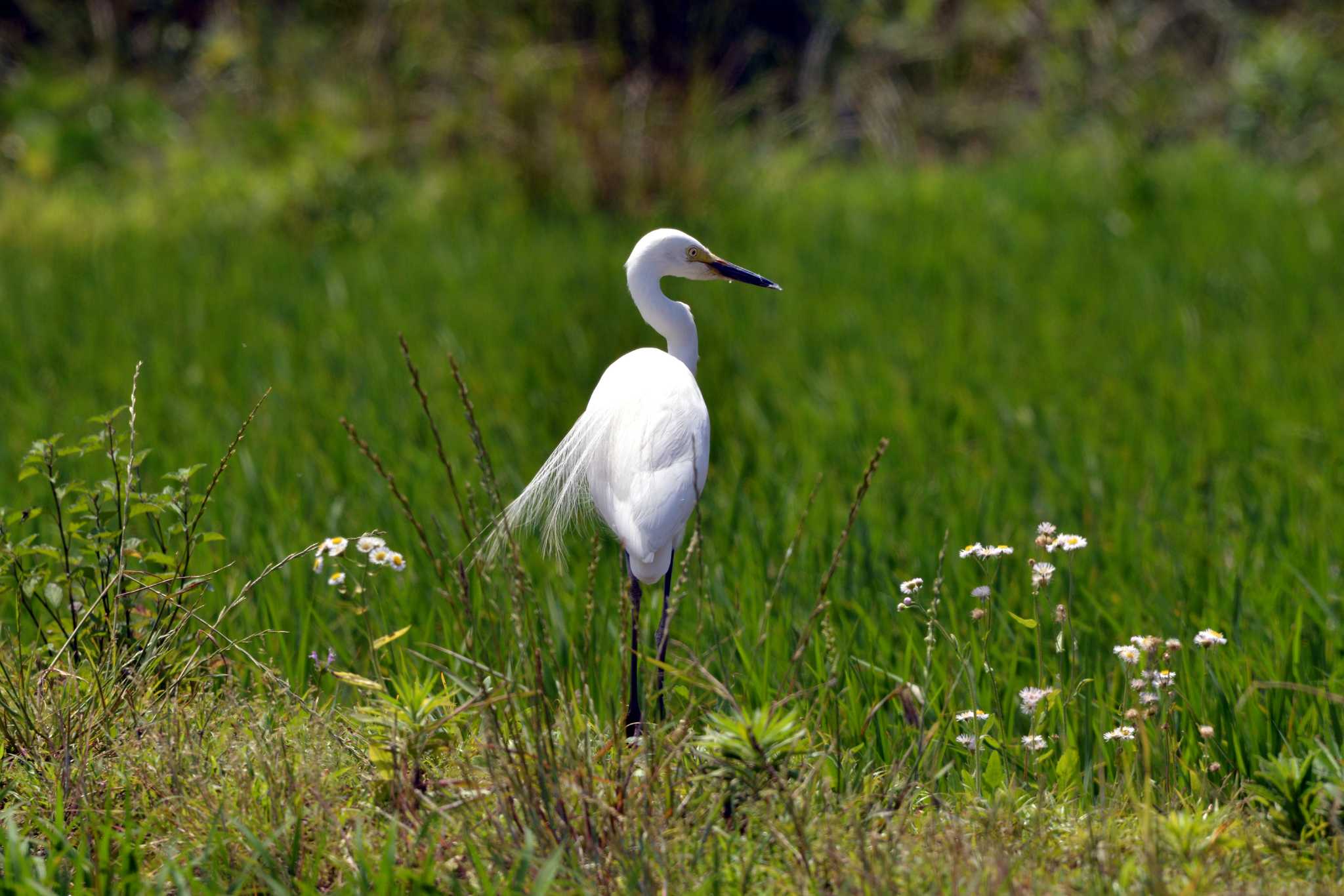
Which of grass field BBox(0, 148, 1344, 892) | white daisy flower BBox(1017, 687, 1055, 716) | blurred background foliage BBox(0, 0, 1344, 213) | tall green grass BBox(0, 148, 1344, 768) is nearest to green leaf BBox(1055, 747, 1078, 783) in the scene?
grass field BBox(0, 148, 1344, 892)

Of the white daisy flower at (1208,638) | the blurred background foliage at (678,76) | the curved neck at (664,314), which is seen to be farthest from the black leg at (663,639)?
the blurred background foliage at (678,76)

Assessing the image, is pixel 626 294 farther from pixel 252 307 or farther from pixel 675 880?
pixel 675 880

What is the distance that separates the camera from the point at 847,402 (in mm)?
4680

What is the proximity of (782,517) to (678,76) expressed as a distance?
8.80m

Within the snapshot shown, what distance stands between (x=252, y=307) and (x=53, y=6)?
9.14m

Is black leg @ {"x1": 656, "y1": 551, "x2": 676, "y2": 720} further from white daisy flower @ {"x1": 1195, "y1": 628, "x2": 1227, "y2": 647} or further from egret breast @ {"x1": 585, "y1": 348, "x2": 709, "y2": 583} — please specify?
white daisy flower @ {"x1": 1195, "y1": 628, "x2": 1227, "y2": 647}

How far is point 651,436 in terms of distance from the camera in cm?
207

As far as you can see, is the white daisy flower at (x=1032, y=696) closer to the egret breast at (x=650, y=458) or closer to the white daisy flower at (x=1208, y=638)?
the white daisy flower at (x=1208, y=638)

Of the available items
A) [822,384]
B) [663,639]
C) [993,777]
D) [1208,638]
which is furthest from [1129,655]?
[822,384]

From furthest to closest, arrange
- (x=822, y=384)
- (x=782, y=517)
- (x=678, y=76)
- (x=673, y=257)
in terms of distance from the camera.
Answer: (x=678, y=76) < (x=822, y=384) < (x=782, y=517) < (x=673, y=257)

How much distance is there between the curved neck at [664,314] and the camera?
2143 mm

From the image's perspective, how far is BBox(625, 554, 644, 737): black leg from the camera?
7.17 feet

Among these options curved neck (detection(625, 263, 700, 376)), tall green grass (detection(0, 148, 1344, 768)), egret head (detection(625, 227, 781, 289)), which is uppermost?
egret head (detection(625, 227, 781, 289))

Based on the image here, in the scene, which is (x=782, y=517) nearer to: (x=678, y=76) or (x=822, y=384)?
(x=822, y=384)
